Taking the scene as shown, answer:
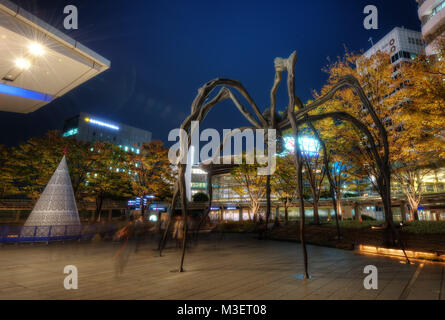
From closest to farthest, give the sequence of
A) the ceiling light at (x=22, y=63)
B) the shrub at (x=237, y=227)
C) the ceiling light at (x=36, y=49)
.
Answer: the ceiling light at (x=36, y=49)
the ceiling light at (x=22, y=63)
the shrub at (x=237, y=227)

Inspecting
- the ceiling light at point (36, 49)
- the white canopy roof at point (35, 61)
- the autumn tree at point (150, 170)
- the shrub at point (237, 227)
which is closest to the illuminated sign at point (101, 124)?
the autumn tree at point (150, 170)

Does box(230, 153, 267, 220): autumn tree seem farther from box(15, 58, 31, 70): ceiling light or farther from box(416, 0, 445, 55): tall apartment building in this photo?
box(416, 0, 445, 55): tall apartment building

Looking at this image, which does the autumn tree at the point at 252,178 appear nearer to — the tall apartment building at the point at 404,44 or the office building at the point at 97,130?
the tall apartment building at the point at 404,44

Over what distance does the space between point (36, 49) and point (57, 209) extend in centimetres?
851

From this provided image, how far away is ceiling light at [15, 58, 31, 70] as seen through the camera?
10711 millimetres

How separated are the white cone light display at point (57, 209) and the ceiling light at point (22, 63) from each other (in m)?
5.91

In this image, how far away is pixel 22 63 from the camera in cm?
1094

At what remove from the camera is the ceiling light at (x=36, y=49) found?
9.73 m

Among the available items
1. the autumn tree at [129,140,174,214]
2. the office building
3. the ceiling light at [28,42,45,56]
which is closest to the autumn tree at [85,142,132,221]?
the autumn tree at [129,140,174,214]

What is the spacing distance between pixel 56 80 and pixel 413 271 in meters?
17.2

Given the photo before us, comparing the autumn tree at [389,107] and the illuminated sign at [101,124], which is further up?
the illuminated sign at [101,124]

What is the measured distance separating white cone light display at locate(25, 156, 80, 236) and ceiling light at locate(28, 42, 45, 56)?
684 centimetres
